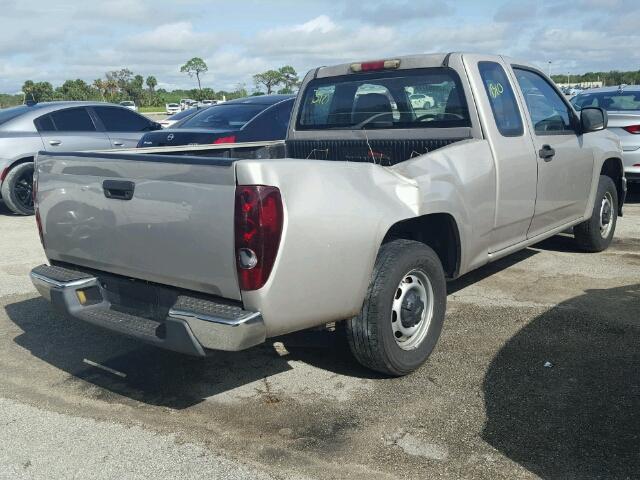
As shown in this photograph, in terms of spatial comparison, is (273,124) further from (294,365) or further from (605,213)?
(294,365)

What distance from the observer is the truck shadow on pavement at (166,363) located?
392 centimetres

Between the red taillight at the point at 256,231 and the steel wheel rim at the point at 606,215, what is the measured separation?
451cm

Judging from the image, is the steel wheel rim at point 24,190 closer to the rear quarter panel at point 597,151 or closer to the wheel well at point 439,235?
the wheel well at point 439,235

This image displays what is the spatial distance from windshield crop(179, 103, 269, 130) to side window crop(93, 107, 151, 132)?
5.99 ft

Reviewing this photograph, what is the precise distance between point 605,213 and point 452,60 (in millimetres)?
2878

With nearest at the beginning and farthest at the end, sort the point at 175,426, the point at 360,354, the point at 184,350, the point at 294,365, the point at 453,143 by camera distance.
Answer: the point at 184,350 < the point at 175,426 < the point at 360,354 < the point at 294,365 < the point at 453,143

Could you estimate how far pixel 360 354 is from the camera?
3760mm

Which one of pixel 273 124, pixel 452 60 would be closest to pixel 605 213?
pixel 452 60

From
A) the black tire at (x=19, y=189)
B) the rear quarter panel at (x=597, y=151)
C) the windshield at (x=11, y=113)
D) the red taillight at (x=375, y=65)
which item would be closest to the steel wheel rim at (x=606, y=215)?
the rear quarter panel at (x=597, y=151)

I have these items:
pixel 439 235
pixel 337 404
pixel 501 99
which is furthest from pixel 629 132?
pixel 337 404

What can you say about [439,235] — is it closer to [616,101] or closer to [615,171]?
[615,171]

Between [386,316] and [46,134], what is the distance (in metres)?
7.84

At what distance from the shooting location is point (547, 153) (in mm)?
5164

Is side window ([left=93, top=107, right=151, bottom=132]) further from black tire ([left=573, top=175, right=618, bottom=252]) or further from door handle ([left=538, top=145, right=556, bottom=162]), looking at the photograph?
door handle ([left=538, top=145, right=556, bottom=162])
